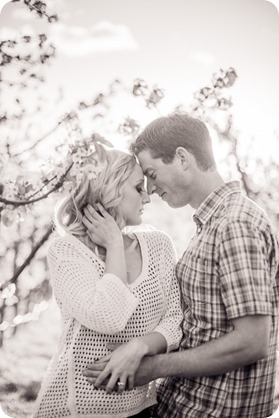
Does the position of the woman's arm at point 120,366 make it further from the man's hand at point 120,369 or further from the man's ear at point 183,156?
the man's ear at point 183,156

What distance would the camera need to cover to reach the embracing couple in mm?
1295

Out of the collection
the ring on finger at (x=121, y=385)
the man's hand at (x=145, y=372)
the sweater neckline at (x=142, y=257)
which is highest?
the sweater neckline at (x=142, y=257)

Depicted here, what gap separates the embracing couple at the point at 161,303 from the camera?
4.25 ft

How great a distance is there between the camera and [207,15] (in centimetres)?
215

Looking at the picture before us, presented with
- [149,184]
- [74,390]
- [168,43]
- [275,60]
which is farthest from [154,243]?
[275,60]

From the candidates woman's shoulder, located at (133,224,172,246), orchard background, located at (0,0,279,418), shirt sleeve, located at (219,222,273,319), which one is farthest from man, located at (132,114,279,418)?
Answer: orchard background, located at (0,0,279,418)

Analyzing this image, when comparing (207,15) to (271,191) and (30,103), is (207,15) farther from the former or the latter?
(271,191)

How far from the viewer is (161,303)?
4.89 ft

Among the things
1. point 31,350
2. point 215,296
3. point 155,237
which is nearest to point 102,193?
point 155,237

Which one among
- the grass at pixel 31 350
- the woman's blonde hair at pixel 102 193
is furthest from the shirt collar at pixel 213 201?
the grass at pixel 31 350

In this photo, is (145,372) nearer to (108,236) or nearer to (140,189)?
(108,236)

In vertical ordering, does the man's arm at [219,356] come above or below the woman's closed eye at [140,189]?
below

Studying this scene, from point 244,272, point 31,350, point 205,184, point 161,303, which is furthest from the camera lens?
point 31,350

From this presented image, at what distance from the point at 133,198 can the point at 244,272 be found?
0.42 m
